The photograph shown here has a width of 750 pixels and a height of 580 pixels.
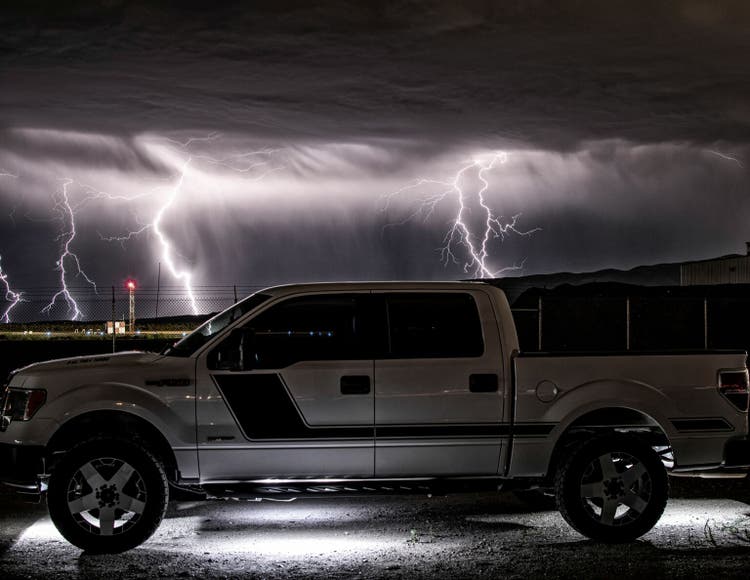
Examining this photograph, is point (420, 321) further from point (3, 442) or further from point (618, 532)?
point (3, 442)

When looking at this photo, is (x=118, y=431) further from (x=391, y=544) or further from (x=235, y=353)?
(x=391, y=544)

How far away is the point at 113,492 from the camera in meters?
6.14

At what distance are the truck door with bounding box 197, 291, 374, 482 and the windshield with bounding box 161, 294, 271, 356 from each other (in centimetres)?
19

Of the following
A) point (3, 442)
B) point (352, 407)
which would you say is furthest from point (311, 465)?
point (3, 442)

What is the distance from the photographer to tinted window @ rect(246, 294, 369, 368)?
6.34 meters

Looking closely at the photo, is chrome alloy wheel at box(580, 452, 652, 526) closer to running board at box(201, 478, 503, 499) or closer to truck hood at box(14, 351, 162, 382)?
running board at box(201, 478, 503, 499)

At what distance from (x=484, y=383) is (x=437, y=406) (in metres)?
0.38

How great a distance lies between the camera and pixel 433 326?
257 inches

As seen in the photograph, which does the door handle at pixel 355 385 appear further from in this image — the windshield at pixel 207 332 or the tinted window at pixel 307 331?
the windshield at pixel 207 332

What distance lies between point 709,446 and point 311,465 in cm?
299

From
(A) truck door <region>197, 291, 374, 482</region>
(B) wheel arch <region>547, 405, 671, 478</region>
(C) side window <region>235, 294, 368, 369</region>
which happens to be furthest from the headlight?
(B) wheel arch <region>547, 405, 671, 478</region>

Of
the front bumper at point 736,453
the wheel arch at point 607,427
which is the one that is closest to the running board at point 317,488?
the wheel arch at point 607,427

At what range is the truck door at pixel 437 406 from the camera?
6293 mm

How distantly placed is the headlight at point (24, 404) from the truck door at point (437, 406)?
243 cm
